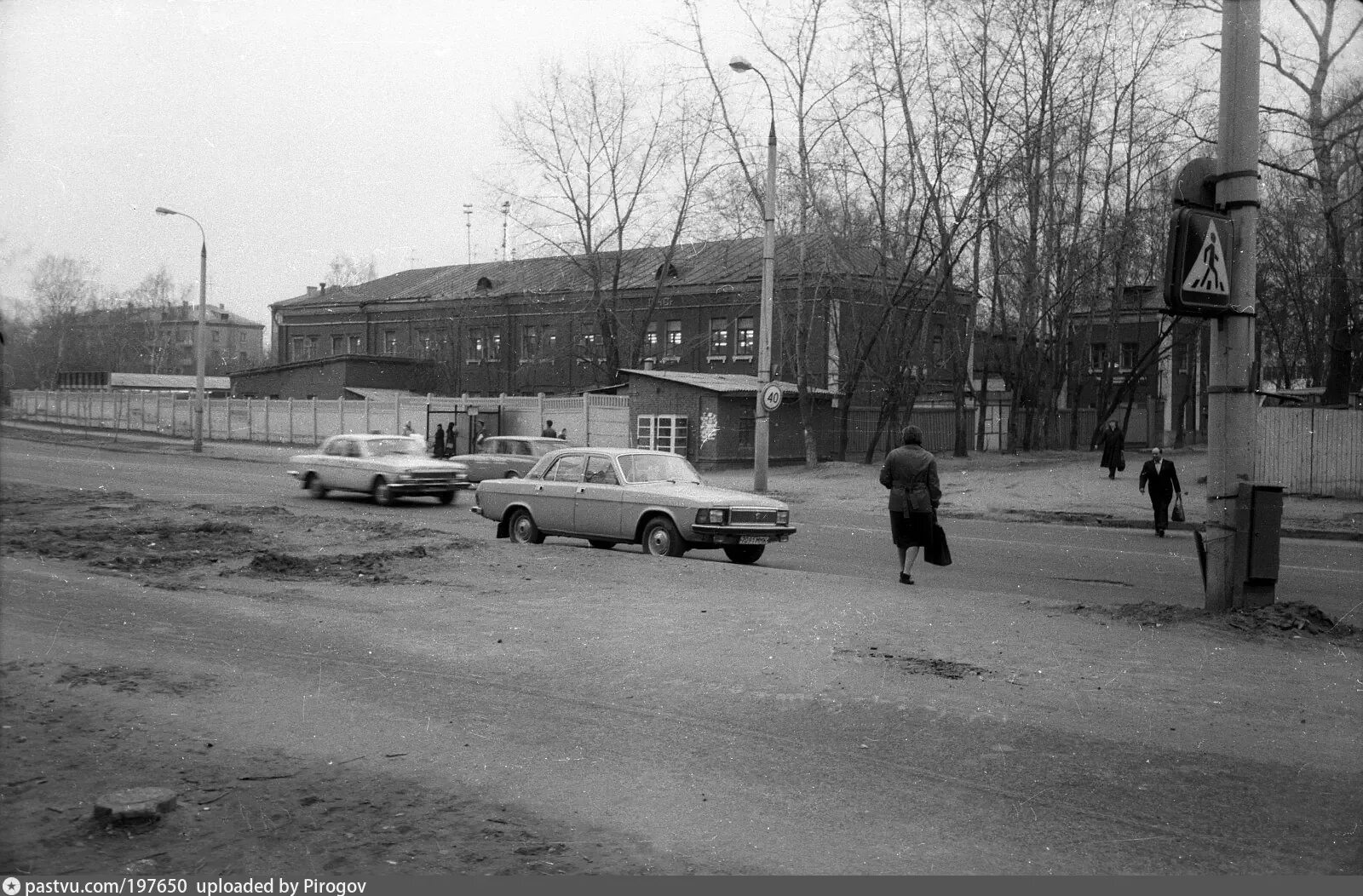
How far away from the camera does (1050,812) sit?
5168 millimetres

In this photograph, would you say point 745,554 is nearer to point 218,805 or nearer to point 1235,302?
point 1235,302

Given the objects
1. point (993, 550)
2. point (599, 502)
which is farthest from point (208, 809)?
point (993, 550)

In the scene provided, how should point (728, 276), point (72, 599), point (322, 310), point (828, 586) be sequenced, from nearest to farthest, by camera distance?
point (72, 599) < point (828, 586) < point (728, 276) < point (322, 310)

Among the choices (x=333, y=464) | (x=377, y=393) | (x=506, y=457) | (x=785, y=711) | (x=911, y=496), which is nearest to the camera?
(x=785, y=711)

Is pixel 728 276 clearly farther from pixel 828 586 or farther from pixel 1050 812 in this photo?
pixel 1050 812

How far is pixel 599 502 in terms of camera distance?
15078 mm

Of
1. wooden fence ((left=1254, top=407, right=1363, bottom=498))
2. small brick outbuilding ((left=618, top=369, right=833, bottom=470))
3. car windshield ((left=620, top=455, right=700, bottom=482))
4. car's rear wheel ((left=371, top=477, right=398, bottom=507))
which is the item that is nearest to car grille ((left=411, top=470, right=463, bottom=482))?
car's rear wheel ((left=371, top=477, right=398, bottom=507))

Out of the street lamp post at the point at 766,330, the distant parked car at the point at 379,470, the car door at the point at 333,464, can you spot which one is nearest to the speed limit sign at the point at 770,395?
the street lamp post at the point at 766,330

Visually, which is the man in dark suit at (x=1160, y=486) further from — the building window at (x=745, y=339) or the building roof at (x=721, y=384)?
the building window at (x=745, y=339)

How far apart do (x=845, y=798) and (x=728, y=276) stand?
162ft

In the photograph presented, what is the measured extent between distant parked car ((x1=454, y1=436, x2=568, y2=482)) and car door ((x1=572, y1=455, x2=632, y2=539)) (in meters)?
12.6

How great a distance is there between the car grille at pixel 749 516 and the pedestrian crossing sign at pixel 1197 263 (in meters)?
6.37

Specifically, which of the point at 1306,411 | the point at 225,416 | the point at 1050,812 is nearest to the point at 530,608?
the point at 1050,812

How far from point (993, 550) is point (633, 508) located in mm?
5703
